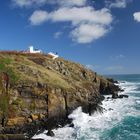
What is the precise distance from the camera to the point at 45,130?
49656 mm

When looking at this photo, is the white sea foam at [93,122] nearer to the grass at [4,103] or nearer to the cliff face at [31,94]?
the cliff face at [31,94]

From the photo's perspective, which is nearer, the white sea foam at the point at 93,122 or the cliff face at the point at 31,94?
the white sea foam at the point at 93,122

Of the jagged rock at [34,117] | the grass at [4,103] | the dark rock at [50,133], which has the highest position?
the grass at [4,103]

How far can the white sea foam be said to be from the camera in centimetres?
4712

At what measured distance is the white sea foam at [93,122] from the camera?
47.1 meters

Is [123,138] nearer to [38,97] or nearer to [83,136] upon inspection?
[83,136]

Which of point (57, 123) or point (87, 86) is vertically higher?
point (87, 86)

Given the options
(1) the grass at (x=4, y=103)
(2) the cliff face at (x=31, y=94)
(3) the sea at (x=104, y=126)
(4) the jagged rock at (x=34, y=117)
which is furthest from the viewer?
(4) the jagged rock at (x=34, y=117)

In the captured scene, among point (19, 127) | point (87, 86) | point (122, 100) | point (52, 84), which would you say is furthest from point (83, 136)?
point (122, 100)

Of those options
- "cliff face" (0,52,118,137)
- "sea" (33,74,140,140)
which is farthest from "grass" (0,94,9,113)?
"sea" (33,74,140,140)

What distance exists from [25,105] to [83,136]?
36.3 feet

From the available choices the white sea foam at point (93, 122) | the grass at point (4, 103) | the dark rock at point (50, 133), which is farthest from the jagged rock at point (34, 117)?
the dark rock at point (50, 133)

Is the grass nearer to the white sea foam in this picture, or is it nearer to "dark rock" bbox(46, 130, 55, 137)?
the white sea foam

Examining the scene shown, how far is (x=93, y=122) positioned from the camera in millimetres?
55219
